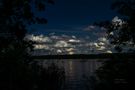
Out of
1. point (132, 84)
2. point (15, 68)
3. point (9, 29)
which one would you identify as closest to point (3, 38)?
point (9, 29)

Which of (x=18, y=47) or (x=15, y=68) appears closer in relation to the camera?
(x=15, y=68)

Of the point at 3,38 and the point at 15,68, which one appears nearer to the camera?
the point at 15,68

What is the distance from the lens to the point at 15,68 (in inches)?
882

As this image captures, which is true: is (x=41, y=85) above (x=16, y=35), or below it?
below

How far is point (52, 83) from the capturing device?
85.5 feet

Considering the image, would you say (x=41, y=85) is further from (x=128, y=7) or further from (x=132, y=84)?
(x=128, y=7)

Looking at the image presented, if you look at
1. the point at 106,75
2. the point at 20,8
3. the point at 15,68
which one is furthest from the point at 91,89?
the point at 20,8

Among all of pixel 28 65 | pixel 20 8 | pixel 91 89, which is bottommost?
pixel 91 89

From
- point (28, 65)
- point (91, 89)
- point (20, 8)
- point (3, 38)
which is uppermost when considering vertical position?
point (20, 8)

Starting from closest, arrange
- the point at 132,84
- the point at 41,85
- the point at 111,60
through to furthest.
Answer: the point at 132,84 → the point at 111,60 → the point at 41,85

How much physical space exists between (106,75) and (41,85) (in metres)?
4.53

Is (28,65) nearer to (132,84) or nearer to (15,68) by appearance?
(15,68)

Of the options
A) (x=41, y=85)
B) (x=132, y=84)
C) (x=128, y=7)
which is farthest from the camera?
(x=128, y=7)

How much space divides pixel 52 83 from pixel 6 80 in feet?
16.4
